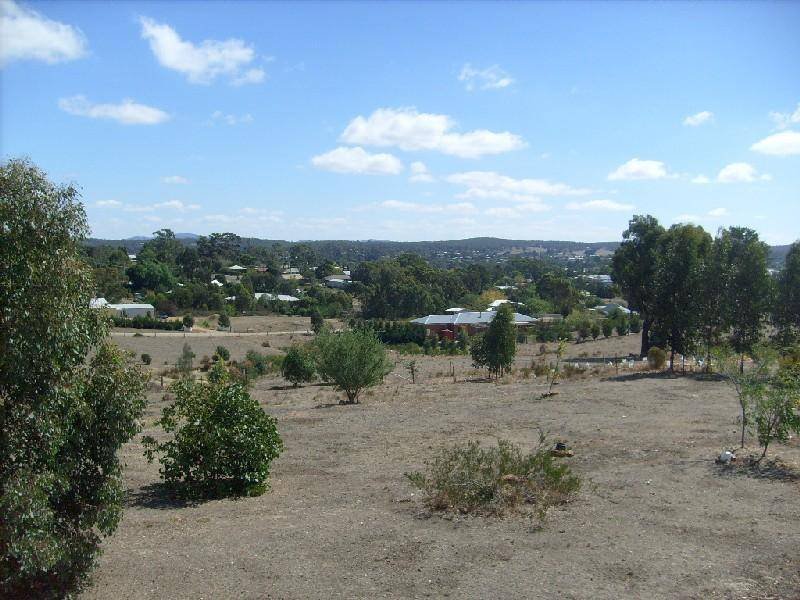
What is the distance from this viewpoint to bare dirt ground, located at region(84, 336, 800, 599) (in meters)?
6.73

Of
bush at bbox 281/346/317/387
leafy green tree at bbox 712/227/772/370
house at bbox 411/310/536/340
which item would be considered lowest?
house at bbox 411/310/536/340

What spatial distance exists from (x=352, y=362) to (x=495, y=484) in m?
12.5

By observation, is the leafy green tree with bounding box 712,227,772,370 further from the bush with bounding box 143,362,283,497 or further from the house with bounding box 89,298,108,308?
the house with bounding box 89,298,108,308

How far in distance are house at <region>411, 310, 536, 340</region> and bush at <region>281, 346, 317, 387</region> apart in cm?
2877

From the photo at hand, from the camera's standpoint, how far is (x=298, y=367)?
28547mm

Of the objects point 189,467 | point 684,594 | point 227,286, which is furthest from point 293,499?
point 227,286

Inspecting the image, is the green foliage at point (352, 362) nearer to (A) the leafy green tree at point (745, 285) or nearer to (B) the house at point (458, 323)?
(A) the leafy green tree at point (745, 285)

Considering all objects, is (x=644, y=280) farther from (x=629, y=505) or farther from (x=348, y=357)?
(x=629, y=505)

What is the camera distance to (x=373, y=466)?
12.0m

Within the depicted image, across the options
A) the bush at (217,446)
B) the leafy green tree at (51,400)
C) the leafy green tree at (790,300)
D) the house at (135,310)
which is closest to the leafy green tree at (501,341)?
the leafy green tree at (790,300)

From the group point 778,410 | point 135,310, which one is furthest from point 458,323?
point 778,410

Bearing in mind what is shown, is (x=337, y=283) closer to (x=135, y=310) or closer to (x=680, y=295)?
(x=135, y=310)

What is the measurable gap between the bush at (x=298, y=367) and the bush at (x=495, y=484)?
755 inches

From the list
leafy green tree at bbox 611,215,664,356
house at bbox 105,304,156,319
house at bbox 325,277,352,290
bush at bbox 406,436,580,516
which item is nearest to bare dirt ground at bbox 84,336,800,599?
bush at bbox 406,436,580,516
